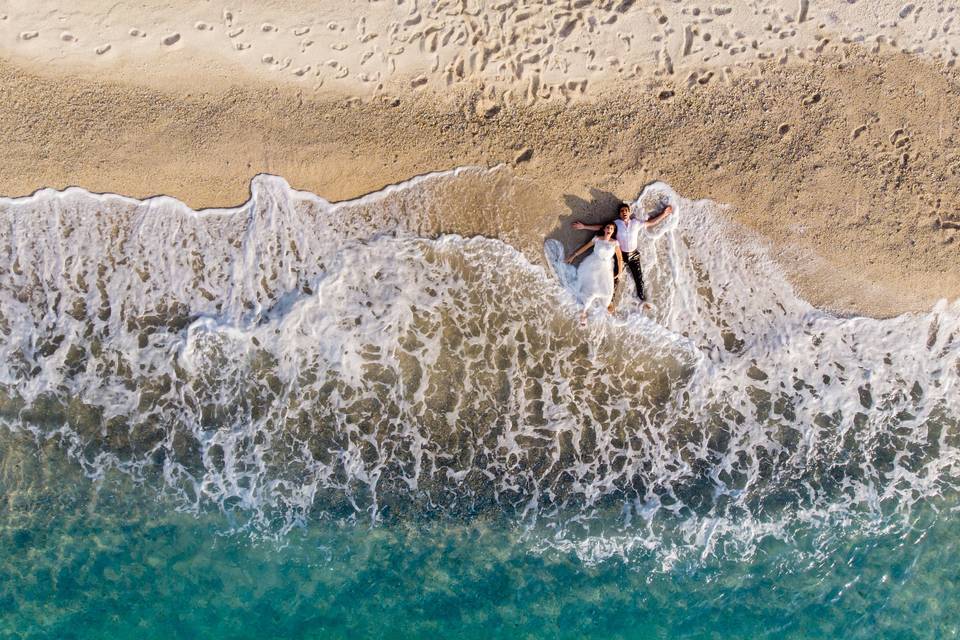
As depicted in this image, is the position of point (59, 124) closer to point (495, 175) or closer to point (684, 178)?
point (495, 175)

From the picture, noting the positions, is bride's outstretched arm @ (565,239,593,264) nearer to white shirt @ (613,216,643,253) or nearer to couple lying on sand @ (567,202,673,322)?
couple lying on sand @ (567,202,673,322)

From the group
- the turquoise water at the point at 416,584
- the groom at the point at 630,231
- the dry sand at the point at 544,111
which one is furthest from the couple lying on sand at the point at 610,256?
the turquoise water at the point at 416,584

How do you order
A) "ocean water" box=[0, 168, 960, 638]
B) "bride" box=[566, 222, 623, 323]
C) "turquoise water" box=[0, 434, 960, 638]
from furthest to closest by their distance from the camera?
"turquoise water" box=[0, 434, 960, 638]
"ocean water" box=[0, 168, 960, 638]
"bride" box=[566, 222, 623, 323]

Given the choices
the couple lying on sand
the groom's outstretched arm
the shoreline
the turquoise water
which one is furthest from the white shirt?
the turquoise water

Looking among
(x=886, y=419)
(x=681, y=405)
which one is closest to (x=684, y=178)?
(x=681, y=405)

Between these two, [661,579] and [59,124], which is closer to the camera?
[59,124]

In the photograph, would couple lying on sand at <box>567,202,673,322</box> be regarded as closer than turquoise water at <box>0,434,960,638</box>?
Yes
